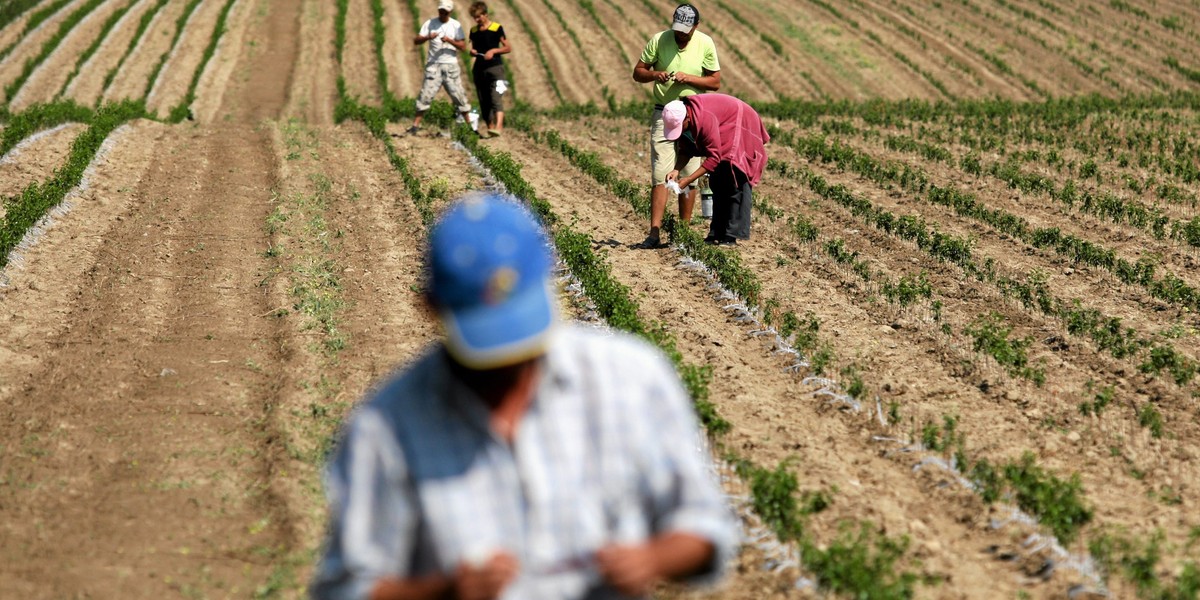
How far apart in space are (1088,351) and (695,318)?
2.52 m

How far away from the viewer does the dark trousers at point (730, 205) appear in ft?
33.9

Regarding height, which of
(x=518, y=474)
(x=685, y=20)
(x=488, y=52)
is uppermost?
(x=518, y=474)

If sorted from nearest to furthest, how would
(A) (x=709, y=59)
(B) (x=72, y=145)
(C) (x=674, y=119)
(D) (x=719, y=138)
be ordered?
(C) (x=674, y=119)
(D) (x=719, y=138)
(A) (x=709, y=59)
(B) (x=72, y=145)

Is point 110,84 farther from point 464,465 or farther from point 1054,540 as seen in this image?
point 464,465

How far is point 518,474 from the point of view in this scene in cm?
222

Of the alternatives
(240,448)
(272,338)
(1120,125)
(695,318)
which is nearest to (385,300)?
(272,338)

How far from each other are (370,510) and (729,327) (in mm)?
6596

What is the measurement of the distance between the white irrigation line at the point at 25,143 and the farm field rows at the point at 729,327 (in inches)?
3.3

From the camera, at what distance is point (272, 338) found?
27.5 feet

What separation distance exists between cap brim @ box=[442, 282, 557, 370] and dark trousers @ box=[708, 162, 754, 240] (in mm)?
8268

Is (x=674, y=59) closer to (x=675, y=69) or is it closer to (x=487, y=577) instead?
(x=675, y=69)

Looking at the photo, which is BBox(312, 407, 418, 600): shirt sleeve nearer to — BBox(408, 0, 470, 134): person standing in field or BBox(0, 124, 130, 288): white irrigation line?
BBox(0, 124, 130, 288): white irrigation line

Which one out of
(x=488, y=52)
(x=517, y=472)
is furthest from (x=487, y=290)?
(x=488, y=52)

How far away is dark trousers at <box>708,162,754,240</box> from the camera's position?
10.3 meters
